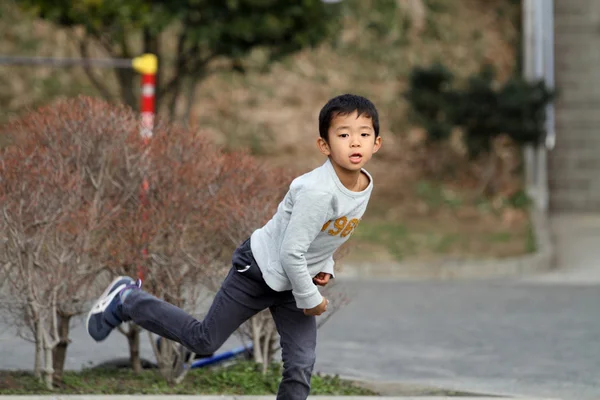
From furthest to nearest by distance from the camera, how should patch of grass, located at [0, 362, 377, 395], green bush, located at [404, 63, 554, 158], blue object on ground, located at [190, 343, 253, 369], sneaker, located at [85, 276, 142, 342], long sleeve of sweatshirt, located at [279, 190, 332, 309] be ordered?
green bush, located at [404, 63, 554, 158], blue object on ground, located at [190, 343, 253, 369], patch of grass, located at [0, 362, 377, 395], sneaker, located at [85, 276, 142, 342], long sleeve of sweatshirt, located at [279, 190, 332, 309]

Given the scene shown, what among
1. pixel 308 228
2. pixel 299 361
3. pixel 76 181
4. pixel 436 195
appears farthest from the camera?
pixel 436 195

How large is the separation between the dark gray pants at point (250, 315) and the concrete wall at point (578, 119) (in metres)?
18.3

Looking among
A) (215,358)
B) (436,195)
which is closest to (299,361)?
(215,358)

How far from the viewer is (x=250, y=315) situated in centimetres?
519

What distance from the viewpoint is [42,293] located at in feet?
20.0

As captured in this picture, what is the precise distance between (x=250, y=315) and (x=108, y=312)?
78 centimetres

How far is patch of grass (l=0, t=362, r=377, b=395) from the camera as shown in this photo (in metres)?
6.17

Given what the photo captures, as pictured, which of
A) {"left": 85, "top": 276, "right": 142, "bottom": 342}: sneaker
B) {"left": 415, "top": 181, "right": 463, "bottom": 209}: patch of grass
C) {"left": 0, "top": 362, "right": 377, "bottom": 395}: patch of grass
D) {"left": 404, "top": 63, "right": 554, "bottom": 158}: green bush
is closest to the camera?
{"left": 85, "top": 276, "right": 142, "bottom": 342}: sneaker

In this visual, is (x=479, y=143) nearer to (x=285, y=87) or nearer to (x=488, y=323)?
(x=285, y=87)

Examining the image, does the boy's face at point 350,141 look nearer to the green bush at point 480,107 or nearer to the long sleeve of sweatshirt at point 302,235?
the long sleeve of sweatshirt at point 302,235

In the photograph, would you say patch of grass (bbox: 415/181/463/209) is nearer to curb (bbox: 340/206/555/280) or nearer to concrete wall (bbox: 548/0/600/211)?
concrete wall (bbox: 548/0/600/211)

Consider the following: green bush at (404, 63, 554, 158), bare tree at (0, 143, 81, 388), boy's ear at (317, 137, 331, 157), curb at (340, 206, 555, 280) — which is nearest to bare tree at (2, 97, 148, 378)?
bare tree at (0, 143, 81, 388)

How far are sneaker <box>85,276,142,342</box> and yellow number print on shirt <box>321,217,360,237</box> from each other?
120 cm

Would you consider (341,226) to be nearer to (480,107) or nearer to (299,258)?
(299,258)
